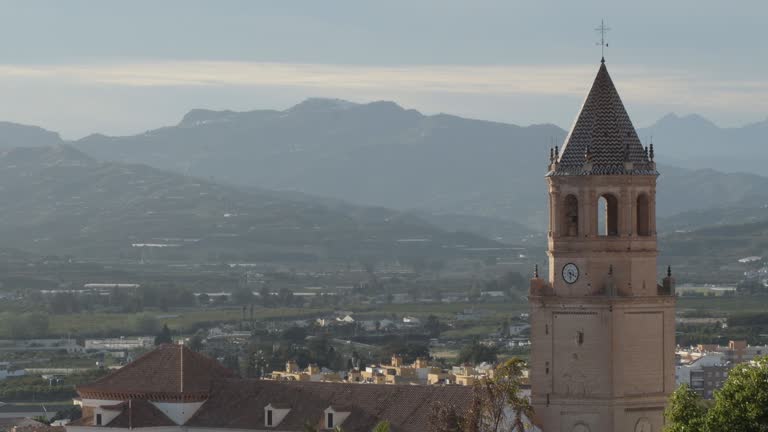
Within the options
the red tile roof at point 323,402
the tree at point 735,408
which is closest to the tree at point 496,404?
the red tile roof at point 323,402

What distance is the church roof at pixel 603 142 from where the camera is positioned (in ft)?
206

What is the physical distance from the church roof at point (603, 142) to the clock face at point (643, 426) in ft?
20.9

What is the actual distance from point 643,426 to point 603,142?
7.39 metres

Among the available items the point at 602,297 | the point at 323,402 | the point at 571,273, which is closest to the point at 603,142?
the point at 571,273

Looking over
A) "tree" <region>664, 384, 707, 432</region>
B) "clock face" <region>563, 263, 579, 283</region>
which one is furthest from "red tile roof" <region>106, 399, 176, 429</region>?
"tree" <region>664, 384, 707, 432</region>

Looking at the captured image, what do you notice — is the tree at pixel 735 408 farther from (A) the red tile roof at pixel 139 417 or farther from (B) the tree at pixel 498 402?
(A) the red tile roof at pixel 139 417

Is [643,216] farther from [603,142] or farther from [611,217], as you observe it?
[603,142]

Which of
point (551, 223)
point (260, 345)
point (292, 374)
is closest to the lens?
point (551, 223)

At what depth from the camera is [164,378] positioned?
7012 centimetres

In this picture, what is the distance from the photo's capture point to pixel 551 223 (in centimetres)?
6334

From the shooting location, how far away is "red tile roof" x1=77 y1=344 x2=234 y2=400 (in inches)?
2739

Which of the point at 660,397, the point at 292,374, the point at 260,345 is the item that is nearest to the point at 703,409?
the point at 660,397

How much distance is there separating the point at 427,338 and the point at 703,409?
134695mm

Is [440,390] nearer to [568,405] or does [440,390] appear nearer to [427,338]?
[568,405]
